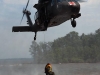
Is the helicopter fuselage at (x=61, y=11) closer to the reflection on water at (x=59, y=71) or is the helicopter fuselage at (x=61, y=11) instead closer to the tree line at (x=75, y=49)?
the reflection on water at (x=59, y=71)

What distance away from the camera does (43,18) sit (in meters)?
16.6

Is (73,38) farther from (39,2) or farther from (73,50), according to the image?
(39,2)

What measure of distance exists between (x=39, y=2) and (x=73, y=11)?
10.2 ft

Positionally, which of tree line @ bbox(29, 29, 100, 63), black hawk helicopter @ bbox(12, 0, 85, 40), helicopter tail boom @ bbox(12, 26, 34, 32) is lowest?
tree line @ bbox(29, 29, 100, 63)

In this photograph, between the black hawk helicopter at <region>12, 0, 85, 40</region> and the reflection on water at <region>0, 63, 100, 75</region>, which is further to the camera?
the reflection on water at <region>0, 63, 100, 75</region>

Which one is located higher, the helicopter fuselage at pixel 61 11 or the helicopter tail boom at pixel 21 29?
the helicopter fuselage at pixel 61 11

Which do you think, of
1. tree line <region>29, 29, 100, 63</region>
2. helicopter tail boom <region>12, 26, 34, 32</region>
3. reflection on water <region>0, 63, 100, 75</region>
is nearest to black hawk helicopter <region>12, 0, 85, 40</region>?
helicopter tail boom <region>12, 26, 34, 32</region>

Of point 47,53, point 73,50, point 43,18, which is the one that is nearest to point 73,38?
point 73,50

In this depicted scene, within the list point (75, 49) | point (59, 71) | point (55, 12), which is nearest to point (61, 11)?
point (55, 12)

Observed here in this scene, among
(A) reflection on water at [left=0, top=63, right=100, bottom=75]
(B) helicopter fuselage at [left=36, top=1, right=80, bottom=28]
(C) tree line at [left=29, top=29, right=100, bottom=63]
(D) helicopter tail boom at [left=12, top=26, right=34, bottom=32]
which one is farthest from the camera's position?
(C) tree line at [left=29, top=29, right=100, bottom=63]

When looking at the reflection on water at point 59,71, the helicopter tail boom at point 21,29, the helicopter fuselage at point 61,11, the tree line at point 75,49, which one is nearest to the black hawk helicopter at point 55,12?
the helicopter fuselage at point 61,11

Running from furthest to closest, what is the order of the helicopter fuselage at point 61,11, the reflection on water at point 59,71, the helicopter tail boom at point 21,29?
the reflection on water at point 59,71 → the helicopter tail boom at point 21,29 → the helicopter fuselage at point 61,11

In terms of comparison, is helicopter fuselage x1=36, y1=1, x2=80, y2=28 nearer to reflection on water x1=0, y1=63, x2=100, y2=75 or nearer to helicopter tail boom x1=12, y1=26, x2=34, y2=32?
helicopter tail boom x1=12, y1=26, x2=34, y2=32

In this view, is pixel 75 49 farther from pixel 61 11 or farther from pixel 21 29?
pixel 61 11
